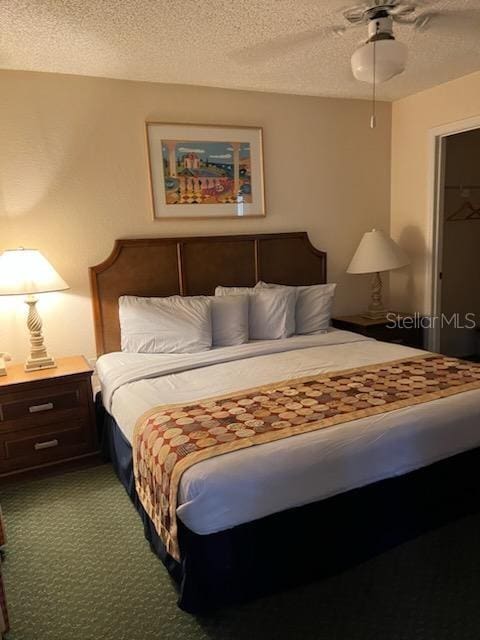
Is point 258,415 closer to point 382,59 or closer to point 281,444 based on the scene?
point 281,444

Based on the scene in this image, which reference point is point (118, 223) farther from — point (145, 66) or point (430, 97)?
point (430, 97)

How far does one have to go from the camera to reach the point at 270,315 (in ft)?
10.3

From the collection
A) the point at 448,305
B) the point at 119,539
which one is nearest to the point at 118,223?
the point at 119,539

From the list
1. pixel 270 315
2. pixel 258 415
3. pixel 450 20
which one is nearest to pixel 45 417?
pixel 258 415

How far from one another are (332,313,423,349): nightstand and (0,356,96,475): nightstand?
2100mm

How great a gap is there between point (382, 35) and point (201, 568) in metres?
2.45

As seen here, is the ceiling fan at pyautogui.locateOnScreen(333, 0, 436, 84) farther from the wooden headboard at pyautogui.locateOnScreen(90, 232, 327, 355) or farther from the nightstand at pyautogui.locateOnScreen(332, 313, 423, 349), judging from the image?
the nightstand at pyautogui.locateOnScreen(332, 313, 423, 349)

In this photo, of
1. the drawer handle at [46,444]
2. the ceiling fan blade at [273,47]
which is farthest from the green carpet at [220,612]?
the ceiling fan blade at [273,47]

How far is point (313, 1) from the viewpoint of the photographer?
207cm

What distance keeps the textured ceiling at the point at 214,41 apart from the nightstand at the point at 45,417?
1.81 m

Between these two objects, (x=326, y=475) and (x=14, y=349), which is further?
(x=14, y=349)

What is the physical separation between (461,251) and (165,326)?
10.2 feet

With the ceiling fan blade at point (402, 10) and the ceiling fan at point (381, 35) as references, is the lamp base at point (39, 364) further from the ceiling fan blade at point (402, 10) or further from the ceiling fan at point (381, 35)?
the ceiling fan blade at point (402, 10)

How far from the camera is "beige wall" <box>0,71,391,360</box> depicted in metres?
2.82
